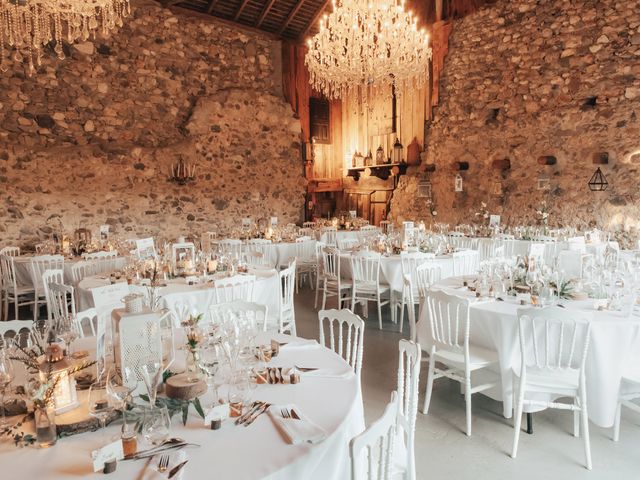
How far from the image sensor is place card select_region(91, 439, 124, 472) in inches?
57.7

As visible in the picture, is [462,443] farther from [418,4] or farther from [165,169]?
[418,4]

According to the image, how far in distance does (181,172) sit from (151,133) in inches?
40.5

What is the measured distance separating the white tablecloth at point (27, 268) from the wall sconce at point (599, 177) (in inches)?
315

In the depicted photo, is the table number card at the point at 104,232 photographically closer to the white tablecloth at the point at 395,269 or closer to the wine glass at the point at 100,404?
the white tablecloth at the point at 395,269

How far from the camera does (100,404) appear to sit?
1.85 meters

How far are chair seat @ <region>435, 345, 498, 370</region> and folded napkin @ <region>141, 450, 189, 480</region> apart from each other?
7.64 feet

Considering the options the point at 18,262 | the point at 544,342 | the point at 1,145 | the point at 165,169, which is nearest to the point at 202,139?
the point at 165,169

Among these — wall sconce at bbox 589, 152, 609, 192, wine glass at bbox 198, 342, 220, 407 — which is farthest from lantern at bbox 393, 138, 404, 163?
wine glass at bbox 198, 342, 220, 407

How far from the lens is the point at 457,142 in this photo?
33.9 feet

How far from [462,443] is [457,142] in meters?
8.33

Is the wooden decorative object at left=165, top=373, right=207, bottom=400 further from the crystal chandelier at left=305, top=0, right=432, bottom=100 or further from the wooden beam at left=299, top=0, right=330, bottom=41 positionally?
the wooden beam at left=299, top=0, right=330, bottom=41

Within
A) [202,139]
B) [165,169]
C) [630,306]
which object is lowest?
[630,306]

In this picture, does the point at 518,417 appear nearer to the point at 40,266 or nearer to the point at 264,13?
the point at 40,266

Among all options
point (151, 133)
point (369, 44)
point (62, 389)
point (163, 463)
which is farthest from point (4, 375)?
point (151, 133)
